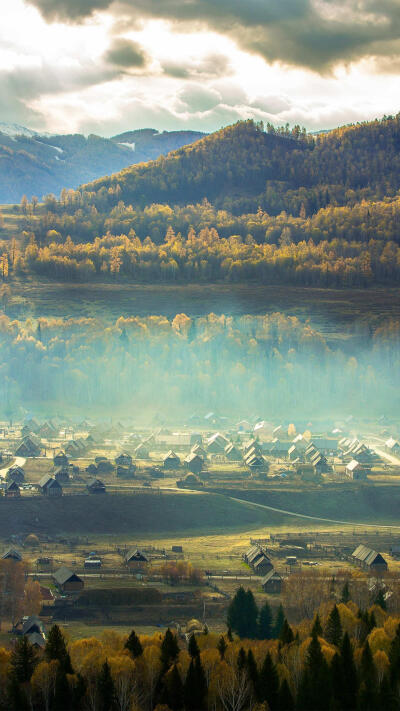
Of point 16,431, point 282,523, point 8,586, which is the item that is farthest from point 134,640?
point 16,431

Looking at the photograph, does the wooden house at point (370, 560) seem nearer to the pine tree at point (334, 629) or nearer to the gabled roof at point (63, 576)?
the pine tree at point (334, 629)

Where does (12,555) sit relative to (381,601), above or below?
below

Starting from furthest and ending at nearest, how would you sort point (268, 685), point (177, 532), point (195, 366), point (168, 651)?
point (195, 366) → point (177, 532) → point (168, 651) → point (268, 685)

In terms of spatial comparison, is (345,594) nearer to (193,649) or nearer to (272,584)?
(272,584)

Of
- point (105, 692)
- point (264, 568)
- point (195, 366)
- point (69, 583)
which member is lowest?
point (264, 568)

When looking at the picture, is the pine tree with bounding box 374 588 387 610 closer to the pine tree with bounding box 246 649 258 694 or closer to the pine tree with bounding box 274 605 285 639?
the pine tree with bounding box 274 605 285 639

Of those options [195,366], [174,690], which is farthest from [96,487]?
[195,366]

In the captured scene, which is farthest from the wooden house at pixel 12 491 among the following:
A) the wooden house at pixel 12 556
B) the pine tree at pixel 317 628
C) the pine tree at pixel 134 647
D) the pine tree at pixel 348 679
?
the pine tree at pixel 348 679

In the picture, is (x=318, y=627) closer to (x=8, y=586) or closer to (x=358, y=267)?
(x=8, y=586)
